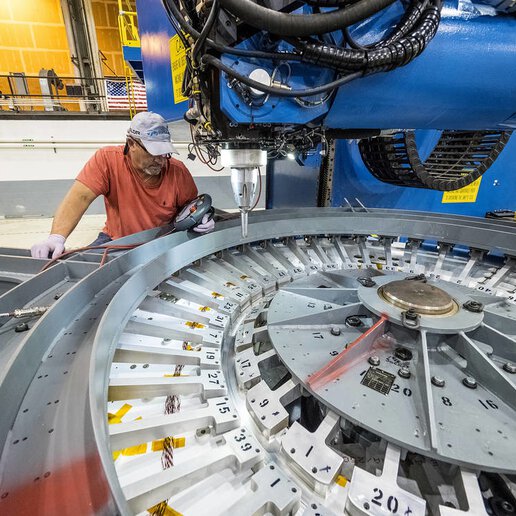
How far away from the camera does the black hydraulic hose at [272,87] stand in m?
0.86

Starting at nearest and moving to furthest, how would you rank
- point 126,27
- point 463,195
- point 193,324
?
1. point 193,324
2. point 463,195
3. point 126,27

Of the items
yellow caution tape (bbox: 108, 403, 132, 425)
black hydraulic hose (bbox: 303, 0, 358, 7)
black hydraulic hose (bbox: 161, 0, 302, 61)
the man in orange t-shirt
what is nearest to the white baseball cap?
the man in orange t-shirt

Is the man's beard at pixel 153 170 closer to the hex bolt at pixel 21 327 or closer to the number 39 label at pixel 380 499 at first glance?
the hex bolt at pixel 21 327

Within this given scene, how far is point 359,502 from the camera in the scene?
0.69 m

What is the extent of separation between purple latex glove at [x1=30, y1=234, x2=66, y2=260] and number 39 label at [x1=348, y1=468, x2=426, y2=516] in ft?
5.34

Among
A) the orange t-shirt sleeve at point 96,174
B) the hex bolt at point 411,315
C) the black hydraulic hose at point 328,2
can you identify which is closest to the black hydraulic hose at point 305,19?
the black hydraulic hose at point 328,2

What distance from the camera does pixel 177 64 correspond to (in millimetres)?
1927

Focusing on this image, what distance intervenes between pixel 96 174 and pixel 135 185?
0.28 metres

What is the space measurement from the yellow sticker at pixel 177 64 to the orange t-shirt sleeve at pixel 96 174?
0.71 meters

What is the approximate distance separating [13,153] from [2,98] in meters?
3.44

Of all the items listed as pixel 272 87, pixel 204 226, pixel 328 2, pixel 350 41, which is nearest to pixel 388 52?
pixel 350 41

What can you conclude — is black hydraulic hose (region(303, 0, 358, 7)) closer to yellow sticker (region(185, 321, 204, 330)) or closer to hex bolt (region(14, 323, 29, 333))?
yellow sticker (region(185, 321, 204, 330))

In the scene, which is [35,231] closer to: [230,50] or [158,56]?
[158,56]

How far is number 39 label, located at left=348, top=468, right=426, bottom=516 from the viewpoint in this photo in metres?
0.68
